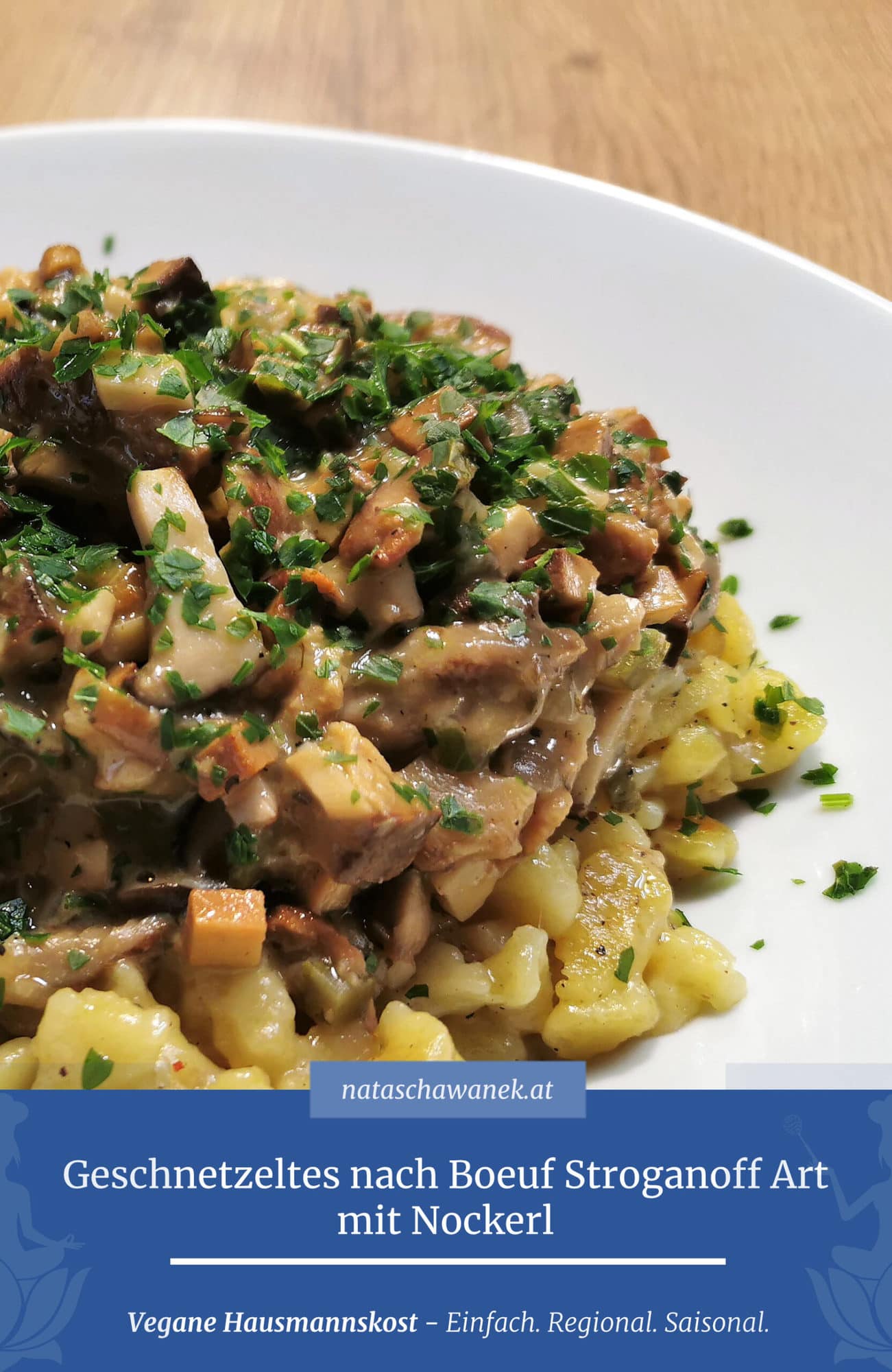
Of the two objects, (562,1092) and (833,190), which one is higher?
(833,190)

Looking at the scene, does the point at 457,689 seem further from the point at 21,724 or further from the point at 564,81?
the point at 564,81

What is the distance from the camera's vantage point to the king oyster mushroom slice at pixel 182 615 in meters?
2.99

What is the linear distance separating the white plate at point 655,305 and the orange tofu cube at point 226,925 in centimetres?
147

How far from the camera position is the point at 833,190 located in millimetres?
6270

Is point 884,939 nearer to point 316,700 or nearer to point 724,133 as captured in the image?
point 316,700

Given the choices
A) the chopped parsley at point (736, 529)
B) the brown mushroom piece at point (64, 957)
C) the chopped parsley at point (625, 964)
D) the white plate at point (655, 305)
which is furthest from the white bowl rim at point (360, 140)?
the brown mushroom piece at point (64, 957)

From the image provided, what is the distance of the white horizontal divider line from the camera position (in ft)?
8.55

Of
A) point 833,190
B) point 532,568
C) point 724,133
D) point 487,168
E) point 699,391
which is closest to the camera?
point 532,568

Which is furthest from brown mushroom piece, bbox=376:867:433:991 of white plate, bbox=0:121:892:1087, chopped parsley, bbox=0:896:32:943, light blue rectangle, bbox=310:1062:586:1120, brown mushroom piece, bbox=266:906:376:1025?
white plate, bbox=0:121:892:1087

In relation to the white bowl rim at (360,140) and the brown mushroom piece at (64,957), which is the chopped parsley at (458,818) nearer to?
the brown mushroom piece at (64,957)

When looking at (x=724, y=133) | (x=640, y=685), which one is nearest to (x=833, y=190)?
(x=724, y=133)

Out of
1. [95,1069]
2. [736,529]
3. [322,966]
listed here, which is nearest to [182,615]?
[322,966]

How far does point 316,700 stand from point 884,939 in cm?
175

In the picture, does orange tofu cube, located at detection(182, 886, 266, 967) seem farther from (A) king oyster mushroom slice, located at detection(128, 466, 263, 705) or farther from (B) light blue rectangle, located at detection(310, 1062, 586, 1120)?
(A) king oyster mushroom slice, located at detection(128, 466, 263, 705)
